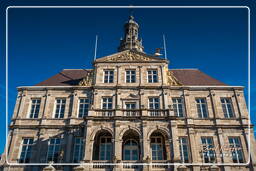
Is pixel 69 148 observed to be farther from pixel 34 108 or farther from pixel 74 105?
pixel 34 108

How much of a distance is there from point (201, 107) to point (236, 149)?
5071 millimetres

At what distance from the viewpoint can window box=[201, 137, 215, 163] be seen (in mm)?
20406

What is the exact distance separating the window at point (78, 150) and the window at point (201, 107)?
39.8 feet

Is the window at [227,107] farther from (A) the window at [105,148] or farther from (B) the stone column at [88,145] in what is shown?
(B) the stone column at [88,145]

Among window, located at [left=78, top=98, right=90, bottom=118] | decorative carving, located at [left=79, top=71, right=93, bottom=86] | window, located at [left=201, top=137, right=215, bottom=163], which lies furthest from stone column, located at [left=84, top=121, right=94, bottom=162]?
window, located at [left=201, top=137, right=215, bottom=163]

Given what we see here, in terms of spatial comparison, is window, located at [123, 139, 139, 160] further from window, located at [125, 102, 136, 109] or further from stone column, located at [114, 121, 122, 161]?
window, located at [125, 102, 136, 109]

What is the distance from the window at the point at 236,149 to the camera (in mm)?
20361

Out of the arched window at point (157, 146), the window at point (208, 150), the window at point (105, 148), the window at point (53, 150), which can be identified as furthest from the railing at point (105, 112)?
the window at point (208, 150)

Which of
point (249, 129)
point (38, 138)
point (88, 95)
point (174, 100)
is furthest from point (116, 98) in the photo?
point (249, 129)

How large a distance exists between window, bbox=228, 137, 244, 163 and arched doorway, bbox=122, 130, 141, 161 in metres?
8.68

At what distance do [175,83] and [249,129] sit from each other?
8.38 m

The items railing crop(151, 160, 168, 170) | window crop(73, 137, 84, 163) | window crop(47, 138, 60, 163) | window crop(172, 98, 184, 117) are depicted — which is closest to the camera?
railing crop(151, 160, 168, 170)

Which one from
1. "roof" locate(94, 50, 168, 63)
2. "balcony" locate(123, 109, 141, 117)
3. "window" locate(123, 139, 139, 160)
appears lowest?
"window" locate(123, 139, 139, 160)

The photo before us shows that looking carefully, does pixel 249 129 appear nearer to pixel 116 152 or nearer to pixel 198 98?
A: pixel 198 98
